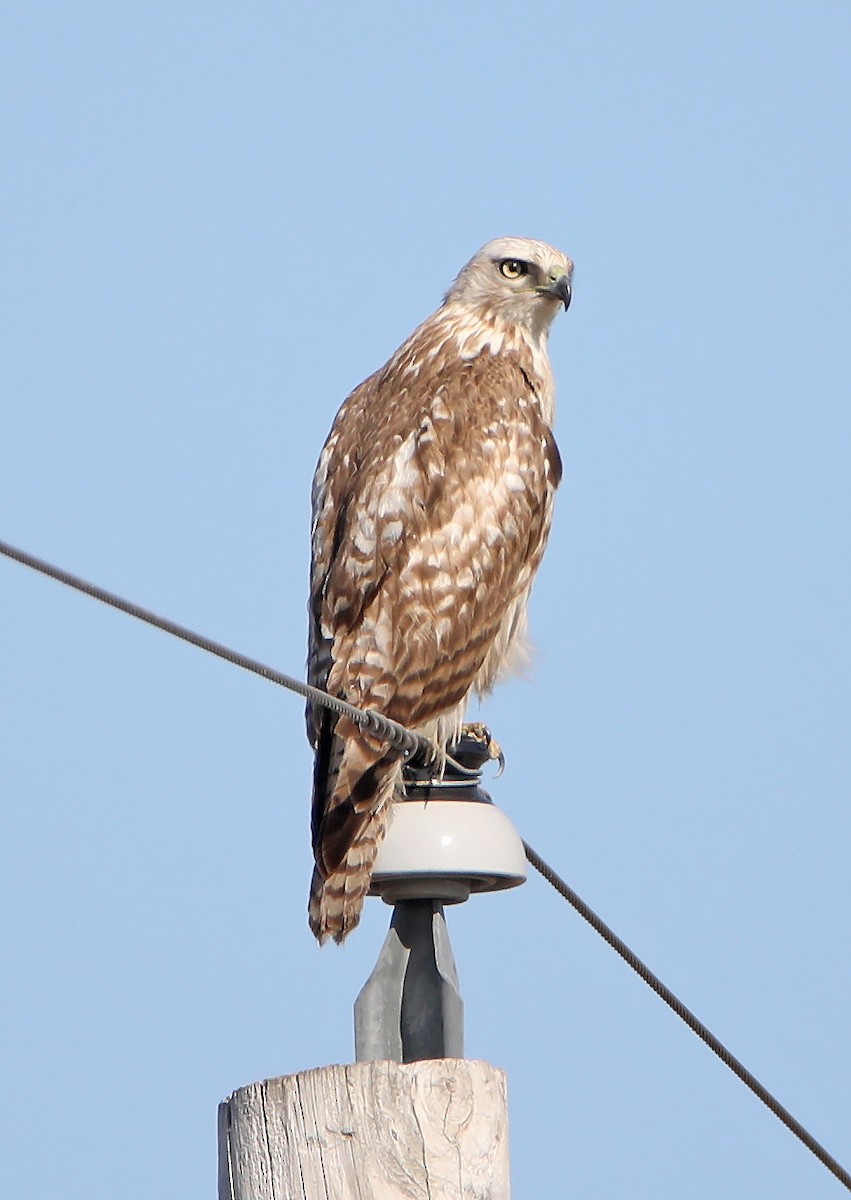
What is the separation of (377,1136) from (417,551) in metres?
2.98

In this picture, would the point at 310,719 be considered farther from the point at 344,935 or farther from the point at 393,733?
the point at 393,733

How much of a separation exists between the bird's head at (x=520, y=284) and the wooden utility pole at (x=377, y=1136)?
4199 mm

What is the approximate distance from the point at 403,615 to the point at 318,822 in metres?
0.78

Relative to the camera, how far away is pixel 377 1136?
10.5ft

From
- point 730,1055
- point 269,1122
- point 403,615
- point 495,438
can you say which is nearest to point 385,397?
point 495,438

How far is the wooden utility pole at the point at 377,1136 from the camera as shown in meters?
3.19

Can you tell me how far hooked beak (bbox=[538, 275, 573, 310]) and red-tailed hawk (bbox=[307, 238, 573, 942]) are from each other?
39 centimetres

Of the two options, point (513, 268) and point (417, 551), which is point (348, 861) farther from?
point (513, 268)

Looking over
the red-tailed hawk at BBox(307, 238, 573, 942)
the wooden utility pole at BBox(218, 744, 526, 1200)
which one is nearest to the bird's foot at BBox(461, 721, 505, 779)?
the red-tailed hawk at BBox(307, 238, 573, 942)

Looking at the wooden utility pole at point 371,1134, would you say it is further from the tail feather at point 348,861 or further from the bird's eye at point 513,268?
the bird's eye at point 513,268

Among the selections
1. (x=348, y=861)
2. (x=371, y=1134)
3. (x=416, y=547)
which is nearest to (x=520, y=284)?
(x=416, y=547)

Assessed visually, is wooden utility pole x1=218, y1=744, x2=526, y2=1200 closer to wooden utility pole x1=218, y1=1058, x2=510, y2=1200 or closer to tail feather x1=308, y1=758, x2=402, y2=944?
wooden utility pole x1=218, y1=1058, x2=510, y2=1200

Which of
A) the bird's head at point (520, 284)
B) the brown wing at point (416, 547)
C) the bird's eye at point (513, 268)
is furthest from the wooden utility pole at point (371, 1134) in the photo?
the bird's eye at point (513, 268)

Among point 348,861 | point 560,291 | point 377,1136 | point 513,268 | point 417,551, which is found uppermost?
point 513,268
